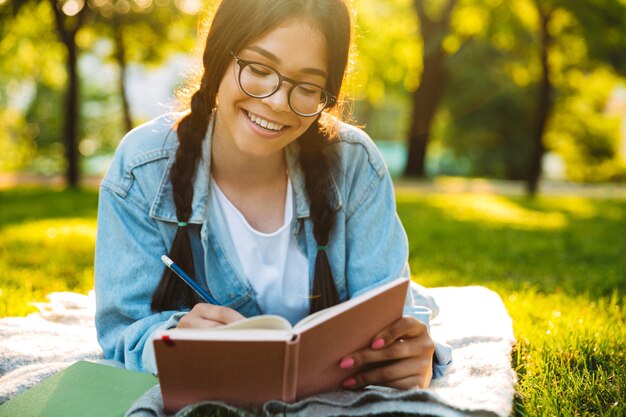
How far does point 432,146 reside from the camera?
94.7 ft

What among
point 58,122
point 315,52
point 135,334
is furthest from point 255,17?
point 58,122

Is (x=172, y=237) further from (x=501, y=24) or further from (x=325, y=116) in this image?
(x=501, y=24)

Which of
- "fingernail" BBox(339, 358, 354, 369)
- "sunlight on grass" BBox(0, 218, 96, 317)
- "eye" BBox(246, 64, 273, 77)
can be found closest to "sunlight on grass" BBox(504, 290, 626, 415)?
"fingernail" BBox(339, 358, 354, 369)

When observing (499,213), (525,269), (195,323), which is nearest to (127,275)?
(195,323)

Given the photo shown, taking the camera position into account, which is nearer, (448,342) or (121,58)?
(448,342)

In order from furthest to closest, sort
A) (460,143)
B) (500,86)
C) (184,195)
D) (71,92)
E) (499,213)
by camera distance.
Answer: (460,143), (500,86), (71,92), (499,213), (184,195)

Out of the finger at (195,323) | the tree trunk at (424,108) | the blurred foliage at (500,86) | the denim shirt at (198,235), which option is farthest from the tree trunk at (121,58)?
the finger at (195,323)

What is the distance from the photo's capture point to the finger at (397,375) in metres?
1.84

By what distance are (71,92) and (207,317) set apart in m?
9.79

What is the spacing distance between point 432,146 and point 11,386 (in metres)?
27.9

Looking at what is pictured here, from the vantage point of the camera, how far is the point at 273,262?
229cm

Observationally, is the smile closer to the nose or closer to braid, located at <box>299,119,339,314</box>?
the nose

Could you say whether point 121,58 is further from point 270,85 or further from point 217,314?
point 217,314

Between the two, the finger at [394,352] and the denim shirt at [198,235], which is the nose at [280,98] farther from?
the finger at [394,352]
